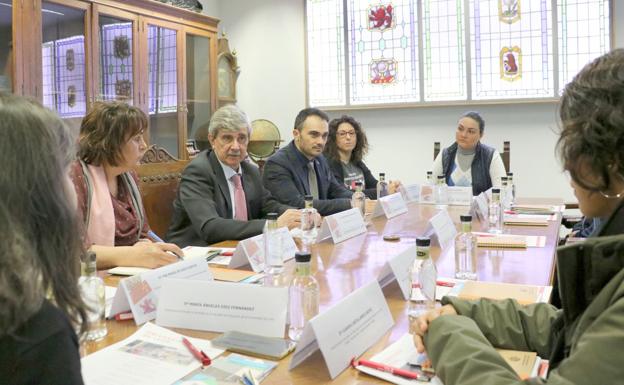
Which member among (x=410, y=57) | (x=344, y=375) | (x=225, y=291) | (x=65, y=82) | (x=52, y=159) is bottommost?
(x=344, y=375)

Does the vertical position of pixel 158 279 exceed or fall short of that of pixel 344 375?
it exceeds it

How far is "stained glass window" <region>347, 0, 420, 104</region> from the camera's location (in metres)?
5.54

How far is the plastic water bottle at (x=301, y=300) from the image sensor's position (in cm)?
114

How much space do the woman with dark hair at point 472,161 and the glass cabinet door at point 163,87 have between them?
7.53 feet

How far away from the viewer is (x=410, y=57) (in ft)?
18.2

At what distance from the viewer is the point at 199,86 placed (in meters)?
5.16

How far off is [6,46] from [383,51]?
137 inches

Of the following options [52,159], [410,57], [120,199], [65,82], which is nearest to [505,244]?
[120,199]

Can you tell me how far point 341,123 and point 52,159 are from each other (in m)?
3.53

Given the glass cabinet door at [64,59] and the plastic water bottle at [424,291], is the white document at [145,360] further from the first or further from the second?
the glass cabinet door at [64,59]

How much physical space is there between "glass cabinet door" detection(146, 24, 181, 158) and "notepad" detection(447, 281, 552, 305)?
11.9 feet

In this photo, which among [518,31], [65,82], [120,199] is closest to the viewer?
[120,199]

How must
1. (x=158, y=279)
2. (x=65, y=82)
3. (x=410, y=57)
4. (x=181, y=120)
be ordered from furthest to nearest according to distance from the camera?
(x=410, y=57) < (x=181, y=120) < (x=65, y=82) < (x=158, y=279)

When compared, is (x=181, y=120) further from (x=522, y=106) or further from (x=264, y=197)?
(x=522, y=106)
